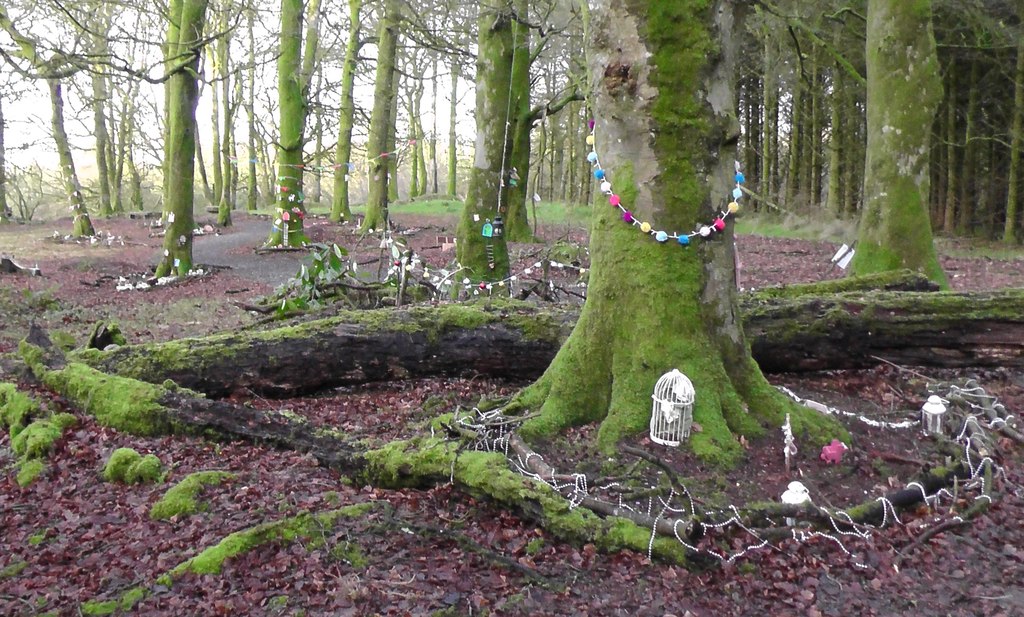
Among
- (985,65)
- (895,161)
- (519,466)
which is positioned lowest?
(519,466)

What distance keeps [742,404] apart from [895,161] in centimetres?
618

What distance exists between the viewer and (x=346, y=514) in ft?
11.6

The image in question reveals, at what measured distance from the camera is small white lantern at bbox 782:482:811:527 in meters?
3.35

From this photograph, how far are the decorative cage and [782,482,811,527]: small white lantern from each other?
2.12ft

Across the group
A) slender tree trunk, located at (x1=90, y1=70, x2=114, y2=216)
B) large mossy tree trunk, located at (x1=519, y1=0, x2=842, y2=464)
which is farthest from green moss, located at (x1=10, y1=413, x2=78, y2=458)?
slender tree trunk, located at (x1=90, y1=70, x2=114, y2=216)

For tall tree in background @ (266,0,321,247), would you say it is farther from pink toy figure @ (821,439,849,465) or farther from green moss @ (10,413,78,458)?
pink toy figure @ (821,439,849,465)

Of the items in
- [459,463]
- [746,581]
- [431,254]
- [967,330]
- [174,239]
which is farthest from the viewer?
[431,254]

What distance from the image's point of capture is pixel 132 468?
4.11 m

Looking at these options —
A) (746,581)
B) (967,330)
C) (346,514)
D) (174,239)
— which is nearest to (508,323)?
(346,514)

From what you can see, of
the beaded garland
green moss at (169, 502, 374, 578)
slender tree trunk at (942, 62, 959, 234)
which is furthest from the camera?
slender tree trunk at (942, 62, 959, 234)

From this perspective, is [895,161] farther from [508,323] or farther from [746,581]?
[746,581]

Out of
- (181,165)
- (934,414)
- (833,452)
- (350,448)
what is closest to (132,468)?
(350,448)

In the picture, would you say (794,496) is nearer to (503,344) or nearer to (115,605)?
(503,344)

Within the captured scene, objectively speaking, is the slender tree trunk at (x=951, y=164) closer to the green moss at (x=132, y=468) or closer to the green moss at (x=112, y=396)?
the green moss at (x=112, y=396)
